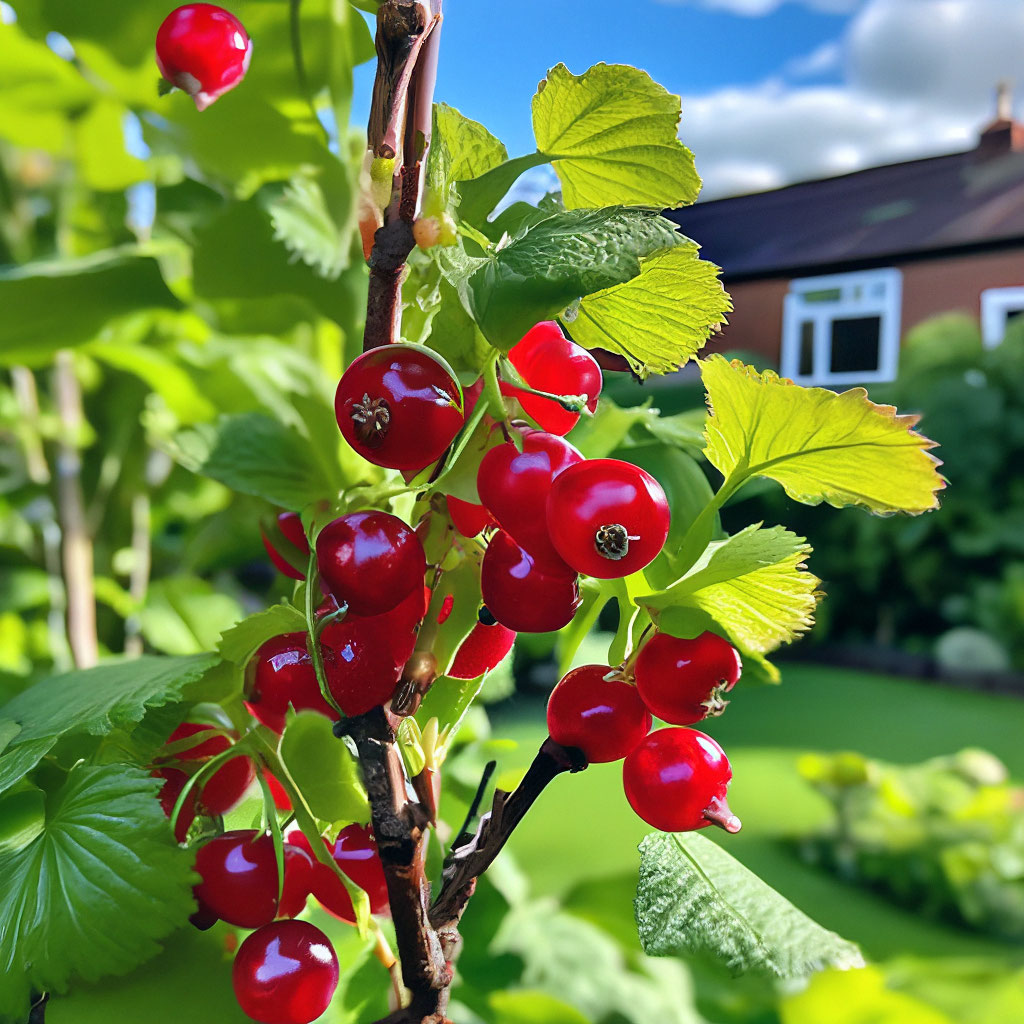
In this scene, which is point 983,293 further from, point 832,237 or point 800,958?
point 800,958

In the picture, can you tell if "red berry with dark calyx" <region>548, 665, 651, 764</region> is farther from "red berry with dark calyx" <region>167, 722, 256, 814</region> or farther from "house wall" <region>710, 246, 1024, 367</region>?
"house wall" <region>710, 246, 1024, 367</region>

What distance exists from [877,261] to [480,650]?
4522mm

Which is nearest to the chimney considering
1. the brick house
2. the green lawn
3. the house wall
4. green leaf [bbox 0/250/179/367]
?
the brick house

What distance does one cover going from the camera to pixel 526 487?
16 centimetres

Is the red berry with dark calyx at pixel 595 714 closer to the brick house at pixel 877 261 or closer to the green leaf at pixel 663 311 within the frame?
the green leaf at pixel 663 311

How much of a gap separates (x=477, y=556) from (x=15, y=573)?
31.3 inches

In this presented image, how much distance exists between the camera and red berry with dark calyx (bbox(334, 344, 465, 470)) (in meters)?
0.15

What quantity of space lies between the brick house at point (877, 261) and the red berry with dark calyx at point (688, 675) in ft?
12.8

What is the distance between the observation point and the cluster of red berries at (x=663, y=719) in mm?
173

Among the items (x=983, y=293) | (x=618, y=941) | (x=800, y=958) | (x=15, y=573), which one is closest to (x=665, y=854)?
(x=800, y=958)

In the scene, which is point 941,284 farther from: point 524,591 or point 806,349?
point 524,591

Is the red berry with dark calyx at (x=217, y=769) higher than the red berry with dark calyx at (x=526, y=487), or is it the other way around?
the red berry with dark calyx at (x=526, y=487)

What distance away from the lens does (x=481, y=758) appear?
0.37 meters

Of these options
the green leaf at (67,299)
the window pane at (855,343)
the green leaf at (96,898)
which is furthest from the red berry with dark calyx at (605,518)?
the window pane at (855,343)
